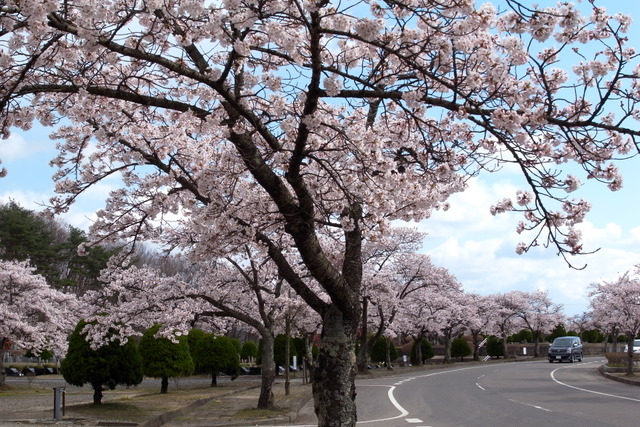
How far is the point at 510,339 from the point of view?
79.6 metres

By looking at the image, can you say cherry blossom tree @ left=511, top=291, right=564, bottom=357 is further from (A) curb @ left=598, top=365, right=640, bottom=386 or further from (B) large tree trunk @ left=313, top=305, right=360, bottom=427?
(B) large tree trunk @ left=313, top=305, right=360, bottom=427

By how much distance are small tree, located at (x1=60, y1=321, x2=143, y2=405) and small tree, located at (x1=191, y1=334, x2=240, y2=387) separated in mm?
14371

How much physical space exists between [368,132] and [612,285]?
33.0 metres

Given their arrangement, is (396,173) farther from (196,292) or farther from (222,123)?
(196,292)

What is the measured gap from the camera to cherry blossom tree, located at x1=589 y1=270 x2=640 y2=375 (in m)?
28.1

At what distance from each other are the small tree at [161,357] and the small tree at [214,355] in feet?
23.9

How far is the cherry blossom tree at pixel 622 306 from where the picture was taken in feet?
92.2

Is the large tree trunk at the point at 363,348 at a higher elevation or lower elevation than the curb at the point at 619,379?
higher

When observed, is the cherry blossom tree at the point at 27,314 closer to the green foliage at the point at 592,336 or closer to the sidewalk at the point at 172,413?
the sidewalk at the point at 172,413

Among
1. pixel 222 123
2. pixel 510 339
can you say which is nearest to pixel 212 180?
pixel 222 123

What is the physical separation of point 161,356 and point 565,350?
32309mm

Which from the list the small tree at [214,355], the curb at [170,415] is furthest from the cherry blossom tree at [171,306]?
the small tree at [214,355]

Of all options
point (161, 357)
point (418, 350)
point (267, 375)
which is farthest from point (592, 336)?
point (267, 375)

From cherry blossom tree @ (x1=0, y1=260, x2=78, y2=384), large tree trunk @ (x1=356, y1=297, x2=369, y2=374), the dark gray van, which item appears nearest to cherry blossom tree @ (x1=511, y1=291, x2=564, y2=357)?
the dark gray van
